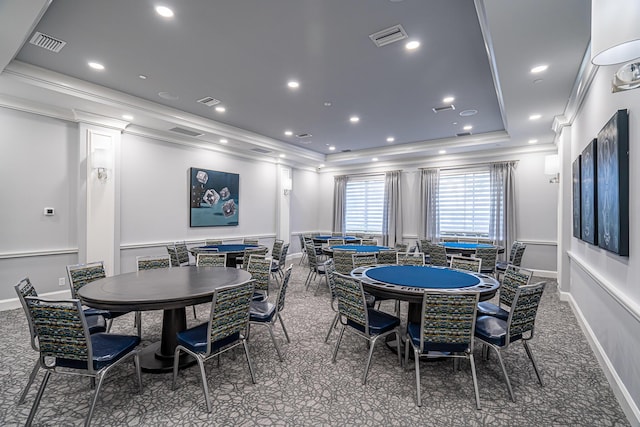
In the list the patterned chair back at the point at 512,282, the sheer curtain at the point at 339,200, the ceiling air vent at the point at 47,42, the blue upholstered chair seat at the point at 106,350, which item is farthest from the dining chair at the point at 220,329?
the sheer curtain at the point at 339,200

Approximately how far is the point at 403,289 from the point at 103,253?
5.24 metres

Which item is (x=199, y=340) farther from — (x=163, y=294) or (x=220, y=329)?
(x=163, y=294)

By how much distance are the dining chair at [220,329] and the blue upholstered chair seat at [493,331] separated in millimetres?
2058

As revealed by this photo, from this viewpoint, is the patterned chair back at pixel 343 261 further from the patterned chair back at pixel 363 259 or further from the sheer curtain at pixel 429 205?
the sheer curtain at pixel 429 205

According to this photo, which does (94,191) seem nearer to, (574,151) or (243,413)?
(243,413)

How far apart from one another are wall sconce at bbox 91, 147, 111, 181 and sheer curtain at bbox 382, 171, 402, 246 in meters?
7.07

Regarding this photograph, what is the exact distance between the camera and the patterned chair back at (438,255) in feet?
19.0

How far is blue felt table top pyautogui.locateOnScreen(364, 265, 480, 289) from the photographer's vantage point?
2.99 m

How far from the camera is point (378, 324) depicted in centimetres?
288

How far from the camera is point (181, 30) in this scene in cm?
326

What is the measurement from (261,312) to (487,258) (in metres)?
4.30

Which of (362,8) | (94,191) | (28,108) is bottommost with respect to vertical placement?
(94,191)

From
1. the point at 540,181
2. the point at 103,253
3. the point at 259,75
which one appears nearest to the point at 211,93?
the point at 259,75

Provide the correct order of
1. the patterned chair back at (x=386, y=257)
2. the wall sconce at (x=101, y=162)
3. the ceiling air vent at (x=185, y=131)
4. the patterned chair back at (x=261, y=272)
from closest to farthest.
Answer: the patterned chair back at (x=261, y=272) < the patterned chair back at (x=386, y=257) < the wall sconce at (x=101, y=162) < the ceiling air vent at (x=185, y=131)
